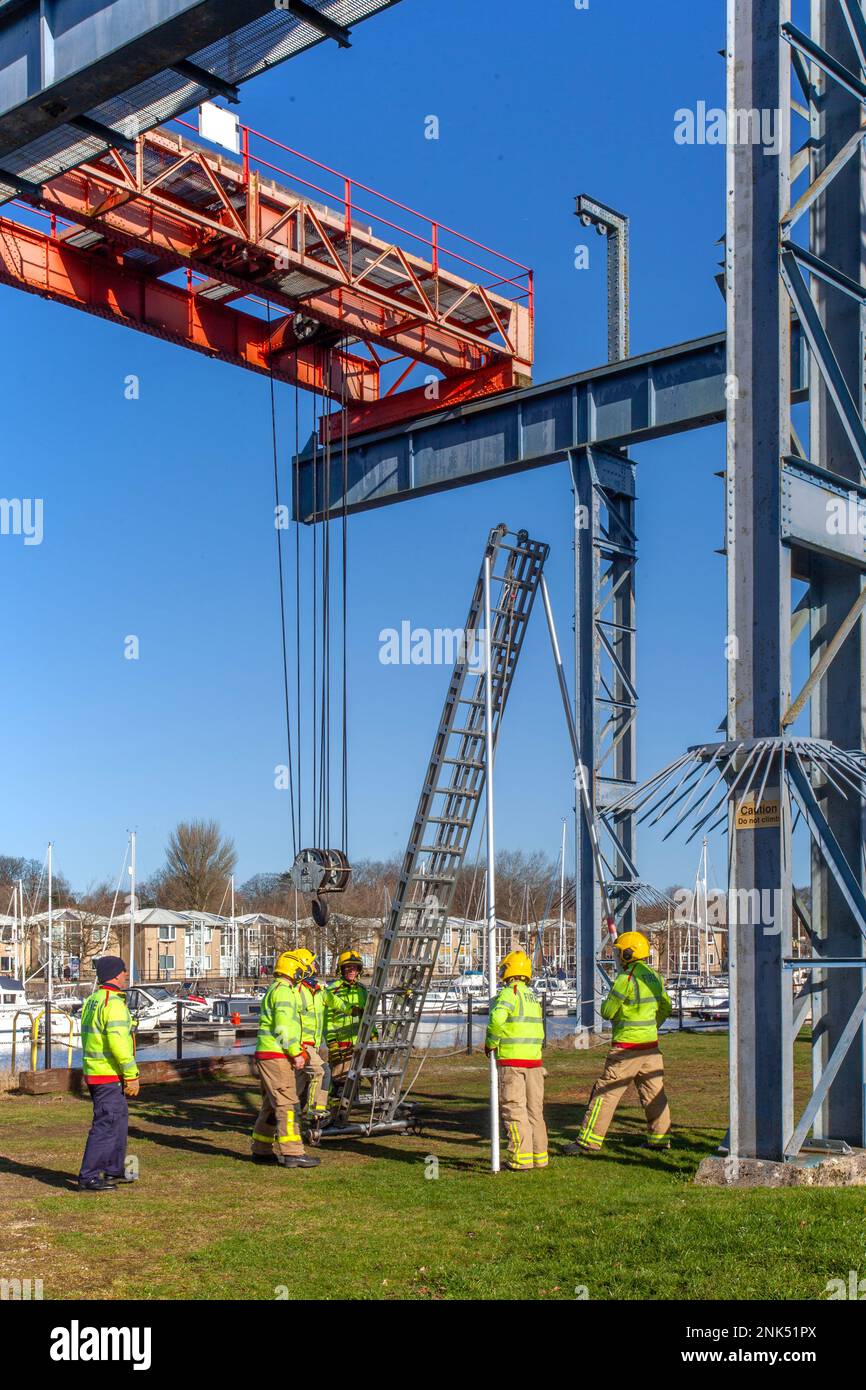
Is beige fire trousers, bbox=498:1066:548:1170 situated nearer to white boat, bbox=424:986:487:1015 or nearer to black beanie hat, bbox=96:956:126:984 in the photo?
black beanie hat, bbox=96:956:126:984

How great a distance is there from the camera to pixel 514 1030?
12.1 metres

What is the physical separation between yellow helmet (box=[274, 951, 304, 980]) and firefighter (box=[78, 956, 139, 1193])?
4.89 ft

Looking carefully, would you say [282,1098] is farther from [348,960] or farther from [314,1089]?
[348,960]

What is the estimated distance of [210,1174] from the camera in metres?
12.4

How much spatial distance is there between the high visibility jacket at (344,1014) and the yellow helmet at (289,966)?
185 cm

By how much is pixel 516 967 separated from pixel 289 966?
82.5 inches

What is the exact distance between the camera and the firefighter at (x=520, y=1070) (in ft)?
39.1

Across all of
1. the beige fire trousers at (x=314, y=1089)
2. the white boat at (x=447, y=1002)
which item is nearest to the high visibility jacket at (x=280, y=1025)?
the beige fire trousers at (x=314, y=1089)

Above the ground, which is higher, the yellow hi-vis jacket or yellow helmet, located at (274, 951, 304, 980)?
yellow helmet, located at (274, 951, 304, 980)

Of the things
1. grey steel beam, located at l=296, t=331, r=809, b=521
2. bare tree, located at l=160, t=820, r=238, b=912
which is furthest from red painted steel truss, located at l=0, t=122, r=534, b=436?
bare tree, located at l=160, t=820, r=238, b=912

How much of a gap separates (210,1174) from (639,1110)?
5.31 m

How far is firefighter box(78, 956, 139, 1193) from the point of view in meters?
11.7
